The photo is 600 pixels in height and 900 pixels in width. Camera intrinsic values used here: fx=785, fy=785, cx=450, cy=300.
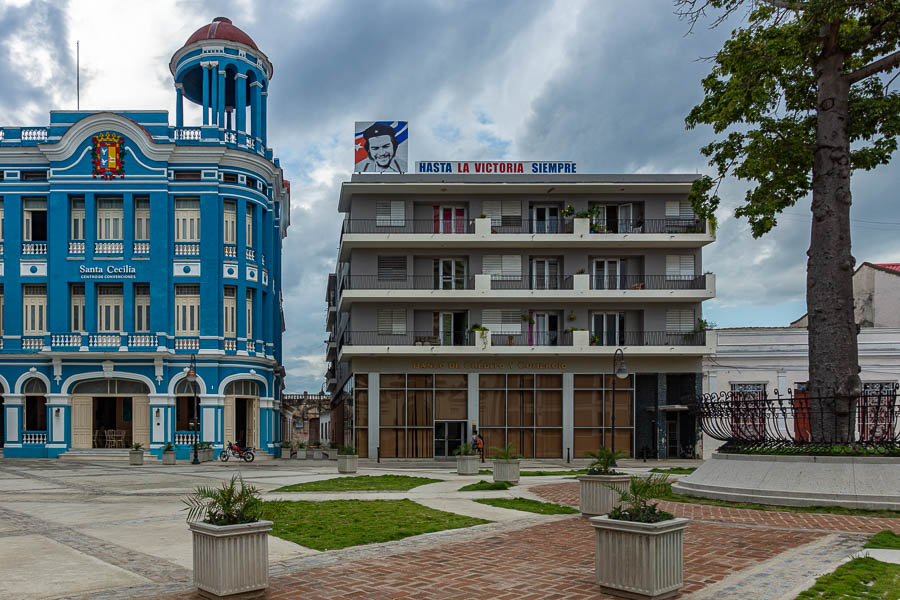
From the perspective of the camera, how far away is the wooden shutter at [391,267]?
40781 millimetres

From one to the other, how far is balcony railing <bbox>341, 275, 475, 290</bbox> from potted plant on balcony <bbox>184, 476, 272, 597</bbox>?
1245 inches

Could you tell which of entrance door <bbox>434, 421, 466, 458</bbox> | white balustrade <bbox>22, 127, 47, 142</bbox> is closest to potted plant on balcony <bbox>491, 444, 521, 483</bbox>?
entrance door <bbox>434, 421, 466, 458</bbox>

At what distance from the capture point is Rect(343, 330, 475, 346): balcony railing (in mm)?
39625

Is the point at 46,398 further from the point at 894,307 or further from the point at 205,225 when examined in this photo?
the point at 894,307

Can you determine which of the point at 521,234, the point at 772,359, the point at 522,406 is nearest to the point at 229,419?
the point at 522,406

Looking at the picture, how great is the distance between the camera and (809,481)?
567 inches

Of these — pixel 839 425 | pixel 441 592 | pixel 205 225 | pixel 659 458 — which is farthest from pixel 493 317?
pixel 441 592

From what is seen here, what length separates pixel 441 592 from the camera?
861 centimetres

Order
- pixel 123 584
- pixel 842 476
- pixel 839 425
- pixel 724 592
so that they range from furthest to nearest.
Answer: pixel 839 425
pixel 842 476
pixel 123 584
pixel 724 592

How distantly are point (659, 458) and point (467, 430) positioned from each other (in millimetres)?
9906

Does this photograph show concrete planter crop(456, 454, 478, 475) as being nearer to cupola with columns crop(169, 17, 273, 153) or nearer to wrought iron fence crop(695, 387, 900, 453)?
wrought iron fence crop(695, 387, 900, 453)

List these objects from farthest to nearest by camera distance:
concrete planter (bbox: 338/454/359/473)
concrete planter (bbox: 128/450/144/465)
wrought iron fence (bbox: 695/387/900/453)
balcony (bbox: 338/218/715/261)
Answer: balcony (bbox: 338/218/715/261)
concrete planter (bbox: 128/450/144/465)
concrete planter (bbox: 338/454/359/473)
wrought iron fence (bbox: 695/387/900/453)

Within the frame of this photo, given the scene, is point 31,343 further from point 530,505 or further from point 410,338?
point 530,505

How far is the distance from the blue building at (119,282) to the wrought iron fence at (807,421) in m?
30.0
